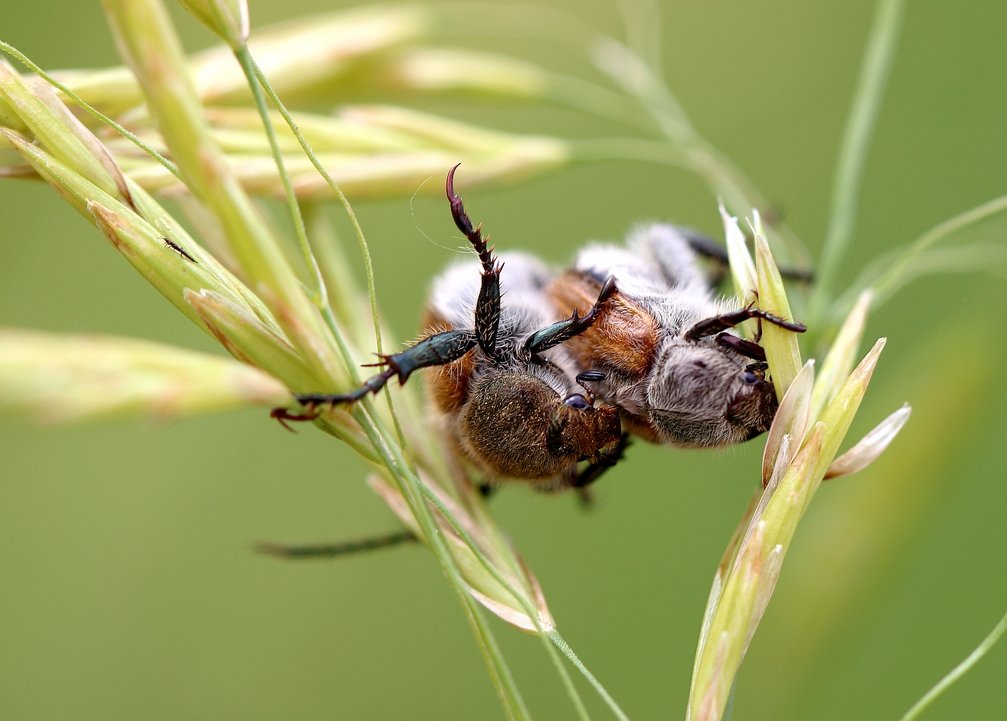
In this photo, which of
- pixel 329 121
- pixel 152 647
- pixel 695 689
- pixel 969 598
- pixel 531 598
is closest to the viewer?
pixel 695 689

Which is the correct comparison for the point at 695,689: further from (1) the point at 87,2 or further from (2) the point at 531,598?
(1) the point at 87,2

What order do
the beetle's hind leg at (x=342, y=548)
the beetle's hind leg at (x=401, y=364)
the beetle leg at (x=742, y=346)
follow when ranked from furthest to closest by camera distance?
the beetle's hind leg at (x=342, y=548), the beetle leg at (x=742, y=346), the beetle's hind leg at (x=401, y=364)

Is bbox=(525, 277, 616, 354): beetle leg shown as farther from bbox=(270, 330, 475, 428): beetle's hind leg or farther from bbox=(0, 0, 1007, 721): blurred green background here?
bbox=(0, 0, 1007, 721): blurred green background

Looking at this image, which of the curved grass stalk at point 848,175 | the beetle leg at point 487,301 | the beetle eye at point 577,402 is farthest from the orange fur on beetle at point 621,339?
the curved grass stalk at point 848,175

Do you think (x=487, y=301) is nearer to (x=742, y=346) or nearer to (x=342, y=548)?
(x=742, y=346)

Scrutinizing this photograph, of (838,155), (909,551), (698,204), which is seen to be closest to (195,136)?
(909,551)

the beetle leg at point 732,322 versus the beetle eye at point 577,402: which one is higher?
the beetle eye at point 577,402

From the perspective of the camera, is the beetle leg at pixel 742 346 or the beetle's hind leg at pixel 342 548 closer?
the beetle leg at pixel 742 346

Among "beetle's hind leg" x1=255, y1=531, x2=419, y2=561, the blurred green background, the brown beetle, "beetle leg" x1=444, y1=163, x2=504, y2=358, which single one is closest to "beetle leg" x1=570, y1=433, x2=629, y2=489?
the brown beetle

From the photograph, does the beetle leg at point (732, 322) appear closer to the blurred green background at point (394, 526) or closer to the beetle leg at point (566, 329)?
the beetle leg at point (566, 329)
